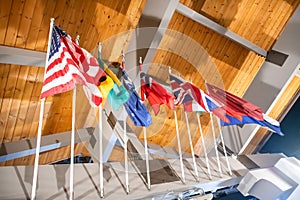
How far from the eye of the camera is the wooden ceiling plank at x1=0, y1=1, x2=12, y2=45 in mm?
2418

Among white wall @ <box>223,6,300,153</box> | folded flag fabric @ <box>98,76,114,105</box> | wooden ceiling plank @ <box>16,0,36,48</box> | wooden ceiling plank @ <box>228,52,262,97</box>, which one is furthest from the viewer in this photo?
wooden ceiling plank @ <box>228,52,262,97</box>

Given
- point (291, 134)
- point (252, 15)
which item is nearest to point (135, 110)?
point (252, 15)

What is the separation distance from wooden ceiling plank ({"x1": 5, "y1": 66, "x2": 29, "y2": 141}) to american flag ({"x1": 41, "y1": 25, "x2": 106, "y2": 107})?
3.08 feet

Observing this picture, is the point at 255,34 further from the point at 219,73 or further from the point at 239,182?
the point at 239,182

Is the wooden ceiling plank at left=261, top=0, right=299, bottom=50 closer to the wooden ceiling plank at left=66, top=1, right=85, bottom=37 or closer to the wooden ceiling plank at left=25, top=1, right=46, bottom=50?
the wooden ceiling plank at left=66, top=1, right=85, bottom=37

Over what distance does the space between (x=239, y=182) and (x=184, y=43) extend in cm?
201

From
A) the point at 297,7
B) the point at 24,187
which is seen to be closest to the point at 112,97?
the point at 24,187

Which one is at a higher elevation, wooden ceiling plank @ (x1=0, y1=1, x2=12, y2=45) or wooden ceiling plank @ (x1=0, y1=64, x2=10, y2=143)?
wooden ceiling plank @ (x1=0, y1=1, x2=12, y2=45)

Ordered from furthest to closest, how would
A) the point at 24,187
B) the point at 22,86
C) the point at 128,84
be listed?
the point at 22,86 → the point at 128,84 → the point at 24,187

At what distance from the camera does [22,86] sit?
3.00 metres

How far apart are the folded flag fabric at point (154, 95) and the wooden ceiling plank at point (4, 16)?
146 centimetres

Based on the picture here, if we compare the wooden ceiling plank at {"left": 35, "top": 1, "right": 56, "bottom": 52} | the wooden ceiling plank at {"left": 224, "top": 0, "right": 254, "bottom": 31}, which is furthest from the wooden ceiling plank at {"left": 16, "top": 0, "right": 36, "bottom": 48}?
the wooden ceiling plank at {"left": 224, "top": 0, "right": 254, "bottom": 31}

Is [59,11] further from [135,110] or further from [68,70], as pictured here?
[135,110]

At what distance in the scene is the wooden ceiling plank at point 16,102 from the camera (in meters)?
2.93
